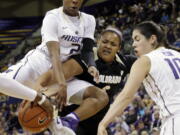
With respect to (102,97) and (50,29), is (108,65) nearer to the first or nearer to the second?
(102,97)

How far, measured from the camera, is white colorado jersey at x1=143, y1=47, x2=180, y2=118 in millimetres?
3617

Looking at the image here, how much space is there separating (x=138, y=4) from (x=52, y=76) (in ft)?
41.0

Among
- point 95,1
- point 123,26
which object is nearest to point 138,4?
point 123,26

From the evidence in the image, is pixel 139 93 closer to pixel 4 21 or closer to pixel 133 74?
pixel 133 74

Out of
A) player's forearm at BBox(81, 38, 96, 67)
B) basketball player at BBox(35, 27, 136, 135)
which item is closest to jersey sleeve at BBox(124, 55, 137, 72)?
basketball player at BBox(35, 27, 136, 135)

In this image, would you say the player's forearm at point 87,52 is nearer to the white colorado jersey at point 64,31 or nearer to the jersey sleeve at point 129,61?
the white colorado jersey at point 64,31

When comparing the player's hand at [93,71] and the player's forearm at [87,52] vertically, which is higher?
the player's forearm at [87,52]

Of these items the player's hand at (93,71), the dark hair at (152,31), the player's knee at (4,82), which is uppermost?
the dark hair at (152,31)

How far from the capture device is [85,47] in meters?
4.98

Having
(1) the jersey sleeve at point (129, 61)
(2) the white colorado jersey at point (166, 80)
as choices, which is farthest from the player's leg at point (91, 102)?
(2) the white colorado jersey at point (166, 80)

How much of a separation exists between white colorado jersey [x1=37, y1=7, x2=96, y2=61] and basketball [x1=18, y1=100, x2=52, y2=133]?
780 millimetres

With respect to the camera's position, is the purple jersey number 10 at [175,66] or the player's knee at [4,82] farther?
the player's knee at [4,82]

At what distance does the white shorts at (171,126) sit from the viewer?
356 centimetres

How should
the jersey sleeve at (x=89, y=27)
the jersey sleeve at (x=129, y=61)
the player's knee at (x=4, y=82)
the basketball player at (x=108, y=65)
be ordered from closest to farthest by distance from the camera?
the player's knee at (x=4, y=82)
the jersey sleeve at (x=89, y=27)
the basketball player at (x=108, y=65)
the jersey sleeve at (x=129, y=61)
